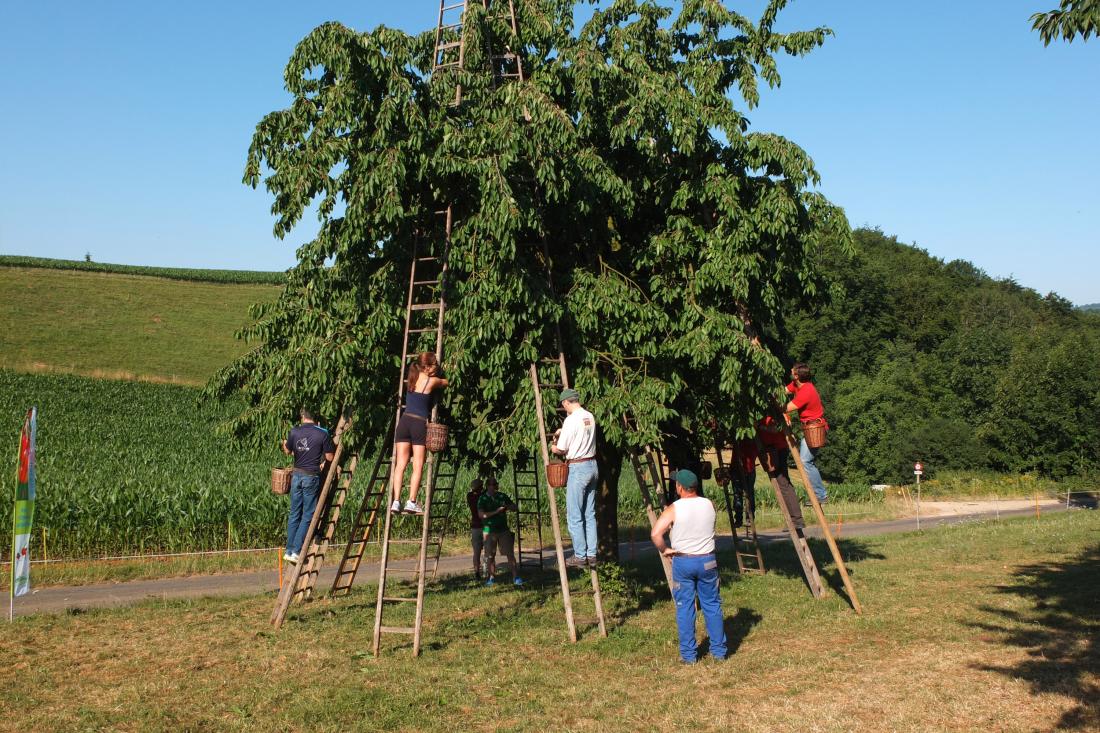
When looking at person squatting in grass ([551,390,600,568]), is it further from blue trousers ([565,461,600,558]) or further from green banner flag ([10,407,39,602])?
green banner flag ([10,407,39,602])

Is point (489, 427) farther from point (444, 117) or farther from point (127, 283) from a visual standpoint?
point (127, 283)

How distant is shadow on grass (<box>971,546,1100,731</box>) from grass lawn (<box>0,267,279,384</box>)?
43.1 meters

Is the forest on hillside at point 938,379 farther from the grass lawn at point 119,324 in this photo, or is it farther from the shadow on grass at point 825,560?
the grass lawn at point 119,324

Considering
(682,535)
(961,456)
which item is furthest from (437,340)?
(961,456)

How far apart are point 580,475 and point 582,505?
1.19 ft

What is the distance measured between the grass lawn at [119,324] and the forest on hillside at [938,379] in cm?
4073

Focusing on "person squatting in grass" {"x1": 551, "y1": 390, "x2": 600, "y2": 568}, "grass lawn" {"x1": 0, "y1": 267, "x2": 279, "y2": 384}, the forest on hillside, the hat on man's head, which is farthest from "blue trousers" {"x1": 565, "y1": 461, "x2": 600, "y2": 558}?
"grass lawn" {"x1": 0, "y1": 267, "x2": 279, "y2": 384}

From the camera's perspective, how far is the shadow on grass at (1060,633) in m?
7.70

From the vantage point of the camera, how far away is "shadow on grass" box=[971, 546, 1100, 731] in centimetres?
770

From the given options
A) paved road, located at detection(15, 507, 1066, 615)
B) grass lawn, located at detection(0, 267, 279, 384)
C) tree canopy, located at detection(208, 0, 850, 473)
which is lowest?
paved road, located at detection(15, 507, 1066, 615)

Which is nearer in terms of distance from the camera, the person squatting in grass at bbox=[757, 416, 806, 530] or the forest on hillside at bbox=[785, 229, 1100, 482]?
the person squatting in grass at bbox=[757, 416, 806, 530]

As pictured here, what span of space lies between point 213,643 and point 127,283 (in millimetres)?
77786

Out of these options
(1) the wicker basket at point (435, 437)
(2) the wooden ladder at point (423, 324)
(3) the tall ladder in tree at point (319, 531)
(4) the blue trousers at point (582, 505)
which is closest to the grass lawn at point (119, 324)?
(3) the tall ladder in tree at point (319, 531)

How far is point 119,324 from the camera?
219 feet
